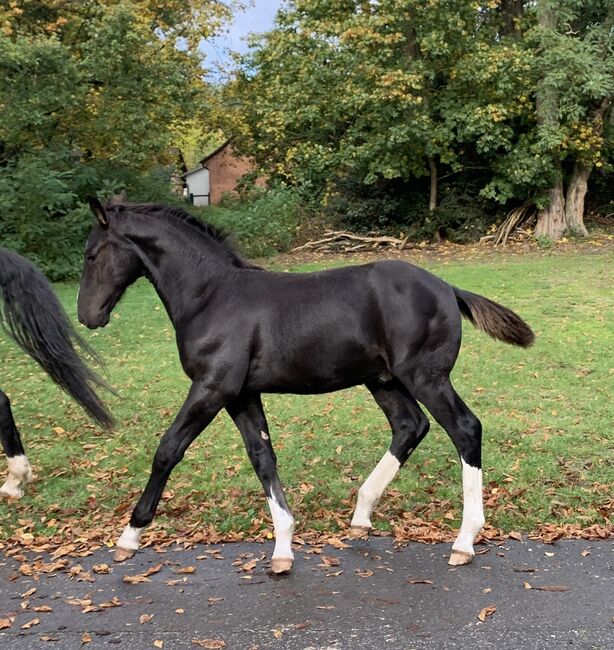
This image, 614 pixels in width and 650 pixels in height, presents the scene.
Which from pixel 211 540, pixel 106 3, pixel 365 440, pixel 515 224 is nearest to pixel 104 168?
pixel 106 3

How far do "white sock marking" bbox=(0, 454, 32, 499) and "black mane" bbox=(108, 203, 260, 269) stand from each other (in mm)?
2432

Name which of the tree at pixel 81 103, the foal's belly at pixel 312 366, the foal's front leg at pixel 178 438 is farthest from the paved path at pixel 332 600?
the tree at pixel 81 103

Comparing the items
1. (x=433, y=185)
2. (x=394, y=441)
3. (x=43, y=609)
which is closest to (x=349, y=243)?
(x=433, y=185)

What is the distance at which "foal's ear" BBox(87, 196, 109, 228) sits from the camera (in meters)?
3.97

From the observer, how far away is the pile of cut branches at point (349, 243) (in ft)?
78.3

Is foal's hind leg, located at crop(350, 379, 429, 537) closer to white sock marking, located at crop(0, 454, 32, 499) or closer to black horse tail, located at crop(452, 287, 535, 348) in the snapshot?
black horse tail, located at crop(452, 287, 535, 348)

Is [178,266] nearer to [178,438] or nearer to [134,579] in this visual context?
[178,438]

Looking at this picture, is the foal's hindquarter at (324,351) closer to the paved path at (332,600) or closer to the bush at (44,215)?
the paved path at (332,600)

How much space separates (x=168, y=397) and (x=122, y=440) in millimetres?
1524

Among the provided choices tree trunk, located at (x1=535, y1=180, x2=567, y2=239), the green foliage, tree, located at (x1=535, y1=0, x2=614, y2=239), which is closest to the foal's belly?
the green foliage

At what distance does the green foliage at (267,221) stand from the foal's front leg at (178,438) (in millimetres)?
17280

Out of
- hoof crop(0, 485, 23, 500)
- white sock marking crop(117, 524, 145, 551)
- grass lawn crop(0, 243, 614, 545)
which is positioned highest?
white sock marking crop(117, 524, 145, 551)

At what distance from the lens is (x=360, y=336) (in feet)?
13.6

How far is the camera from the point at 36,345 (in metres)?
5.62
